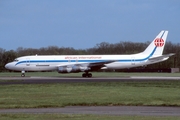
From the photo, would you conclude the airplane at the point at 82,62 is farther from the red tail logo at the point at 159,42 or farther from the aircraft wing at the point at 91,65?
the red tail logo at the point at 159,42

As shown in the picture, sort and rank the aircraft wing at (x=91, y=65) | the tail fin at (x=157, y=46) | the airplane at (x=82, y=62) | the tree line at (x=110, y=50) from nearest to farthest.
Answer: the aircraft wing at (x=91, y=65) < the airplane at (x=82, y=62) < the tail fin at (x=157, y=46) < the tree line at (x=110, y=50)

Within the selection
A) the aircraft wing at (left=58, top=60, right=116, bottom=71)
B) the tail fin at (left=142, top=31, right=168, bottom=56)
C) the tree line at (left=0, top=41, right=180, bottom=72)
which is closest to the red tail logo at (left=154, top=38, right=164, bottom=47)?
the tail fin at (left=142, top=31, right=168, bottom=56)

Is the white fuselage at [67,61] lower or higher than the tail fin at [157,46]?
lower

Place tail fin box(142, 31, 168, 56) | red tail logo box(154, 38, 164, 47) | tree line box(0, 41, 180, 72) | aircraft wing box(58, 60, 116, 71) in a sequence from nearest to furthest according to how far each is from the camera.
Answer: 1. aircraft wing box(58, 60, 116, 71)
2. tail fin box(142, 31, 168, 56)
3. red tail logo box(154, 38, 164, 47)
4. tree line box(0, 41, 180, 72)

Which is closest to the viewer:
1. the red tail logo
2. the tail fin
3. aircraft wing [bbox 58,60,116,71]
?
aircraft wing [bbox 58,60,116,71]

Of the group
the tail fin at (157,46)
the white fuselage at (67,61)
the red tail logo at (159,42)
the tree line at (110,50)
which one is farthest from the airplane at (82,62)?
the tree line at (110,50)

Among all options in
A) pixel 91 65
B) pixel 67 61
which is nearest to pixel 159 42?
pixel 91 65

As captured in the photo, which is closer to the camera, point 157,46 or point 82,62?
point 82,62

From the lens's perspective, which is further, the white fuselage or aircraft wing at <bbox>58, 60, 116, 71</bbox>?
the white fuselage

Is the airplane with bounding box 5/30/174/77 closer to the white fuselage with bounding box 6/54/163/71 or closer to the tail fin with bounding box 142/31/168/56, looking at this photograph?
the white fuselage with bounding box 6/54/163/71

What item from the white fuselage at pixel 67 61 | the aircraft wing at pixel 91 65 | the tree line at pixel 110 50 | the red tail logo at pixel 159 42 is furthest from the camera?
the tree line at pixel 110 50

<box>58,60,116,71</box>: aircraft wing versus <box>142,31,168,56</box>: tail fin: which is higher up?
<box>142,31,168,56</box>: tail fin

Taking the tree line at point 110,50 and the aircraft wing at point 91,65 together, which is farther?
the tree line at point 110,50

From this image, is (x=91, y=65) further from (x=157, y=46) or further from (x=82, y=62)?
(x=157, y=46)
